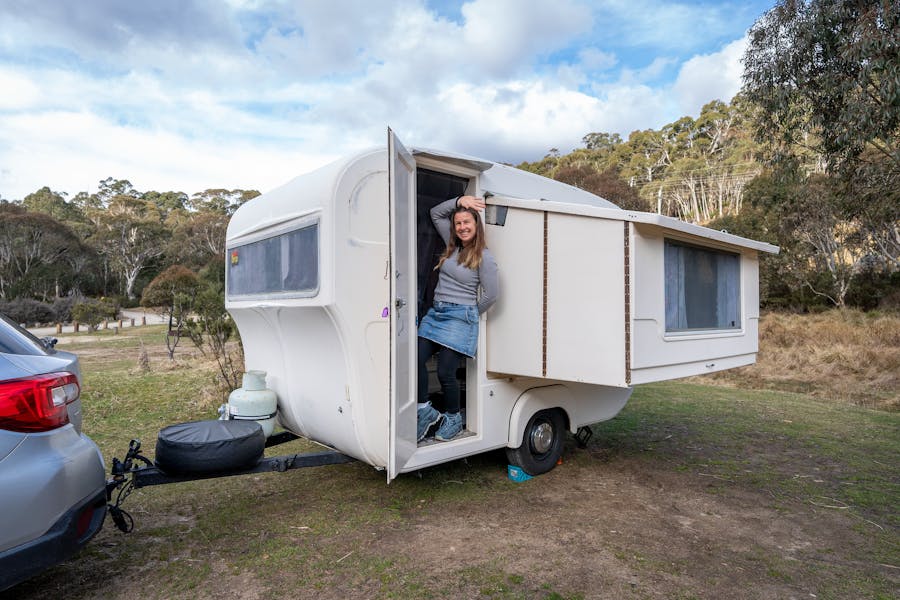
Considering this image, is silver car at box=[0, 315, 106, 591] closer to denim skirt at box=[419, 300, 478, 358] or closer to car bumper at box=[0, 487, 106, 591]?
car bumper at box=[0, 487, 106, 591]

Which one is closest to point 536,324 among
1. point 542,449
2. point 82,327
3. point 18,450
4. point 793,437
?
point 542,449

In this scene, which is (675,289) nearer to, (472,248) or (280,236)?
(472,248)

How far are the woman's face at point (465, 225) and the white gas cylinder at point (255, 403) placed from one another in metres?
1.79

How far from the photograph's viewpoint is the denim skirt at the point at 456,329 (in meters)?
4.03

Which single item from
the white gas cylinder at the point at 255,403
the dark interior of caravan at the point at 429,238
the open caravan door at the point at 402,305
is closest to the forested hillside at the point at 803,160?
the dark interior of caravan at the point at 429,238

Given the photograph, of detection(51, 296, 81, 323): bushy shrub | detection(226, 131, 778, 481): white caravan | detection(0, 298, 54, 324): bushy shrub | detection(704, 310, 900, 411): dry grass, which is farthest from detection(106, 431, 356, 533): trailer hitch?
detection(51, 296, 81, 323): bushy shrub

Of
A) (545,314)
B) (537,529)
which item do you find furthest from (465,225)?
(537,529)

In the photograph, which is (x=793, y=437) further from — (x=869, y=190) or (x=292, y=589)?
(x=869, y=190)

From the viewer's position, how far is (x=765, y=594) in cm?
287

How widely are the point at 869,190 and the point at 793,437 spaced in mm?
6720

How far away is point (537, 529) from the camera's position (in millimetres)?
3648

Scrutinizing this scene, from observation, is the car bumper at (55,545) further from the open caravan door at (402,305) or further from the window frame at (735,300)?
the window frame at (735,300)

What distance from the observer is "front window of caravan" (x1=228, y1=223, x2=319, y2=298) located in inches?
138

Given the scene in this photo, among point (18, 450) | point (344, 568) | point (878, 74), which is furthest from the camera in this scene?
point (878, 74)
